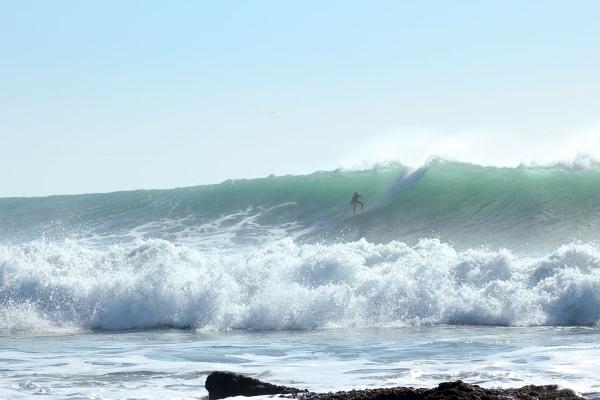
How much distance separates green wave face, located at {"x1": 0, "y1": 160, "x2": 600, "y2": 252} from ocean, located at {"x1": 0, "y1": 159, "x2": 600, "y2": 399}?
0.10 metres

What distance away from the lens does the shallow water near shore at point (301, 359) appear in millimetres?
8609

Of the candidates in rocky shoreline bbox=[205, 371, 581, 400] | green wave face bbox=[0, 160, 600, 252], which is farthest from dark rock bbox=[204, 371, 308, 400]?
green wave face bbox=[0, 160, 600, 252]

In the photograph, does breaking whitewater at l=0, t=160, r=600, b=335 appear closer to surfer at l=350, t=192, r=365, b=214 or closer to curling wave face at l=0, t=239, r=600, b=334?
curling wave face at l=0, t=239, r=600, b=334

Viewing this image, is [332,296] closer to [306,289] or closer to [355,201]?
[306,289]

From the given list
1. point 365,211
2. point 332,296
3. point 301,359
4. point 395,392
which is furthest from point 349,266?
point 365,211

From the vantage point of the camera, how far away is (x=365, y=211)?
27797 millimetres

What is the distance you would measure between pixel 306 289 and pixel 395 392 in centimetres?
886

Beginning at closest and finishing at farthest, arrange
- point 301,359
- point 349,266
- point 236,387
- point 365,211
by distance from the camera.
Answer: point 236,387
point 301,359
point 349,266
point 365,211

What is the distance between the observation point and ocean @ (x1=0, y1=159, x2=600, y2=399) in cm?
953

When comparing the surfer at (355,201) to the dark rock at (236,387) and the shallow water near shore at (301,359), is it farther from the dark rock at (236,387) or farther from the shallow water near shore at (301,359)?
the dark rock at (236,387)

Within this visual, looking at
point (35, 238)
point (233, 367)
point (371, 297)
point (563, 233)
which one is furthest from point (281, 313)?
point (35, 238)

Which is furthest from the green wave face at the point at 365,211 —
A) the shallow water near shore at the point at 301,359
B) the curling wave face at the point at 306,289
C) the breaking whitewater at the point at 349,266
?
the shallow water near shore at the point at 301,359

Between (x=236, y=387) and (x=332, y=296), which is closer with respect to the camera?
(x=236, y=387)

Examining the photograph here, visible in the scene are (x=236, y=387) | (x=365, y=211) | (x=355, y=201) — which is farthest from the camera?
(x=355, y=201)
